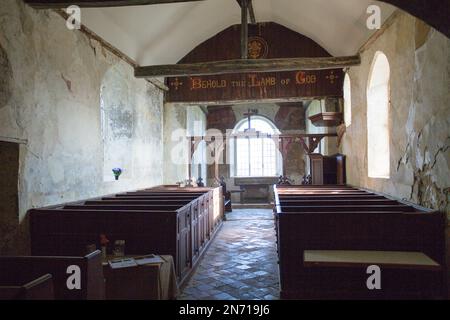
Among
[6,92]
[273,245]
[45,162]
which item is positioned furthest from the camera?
[273,245]

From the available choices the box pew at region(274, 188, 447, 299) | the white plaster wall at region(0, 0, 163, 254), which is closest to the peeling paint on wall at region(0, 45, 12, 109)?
the white plaster wall at region(0, 0, 163, 254)

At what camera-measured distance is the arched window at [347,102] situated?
327 inches

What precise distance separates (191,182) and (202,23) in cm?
414

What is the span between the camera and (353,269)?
3.78 m

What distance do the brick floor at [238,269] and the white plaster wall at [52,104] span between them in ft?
7.41

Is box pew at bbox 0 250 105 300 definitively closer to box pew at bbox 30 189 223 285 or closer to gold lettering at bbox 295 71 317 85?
box pew at bbox 30 189 223 285

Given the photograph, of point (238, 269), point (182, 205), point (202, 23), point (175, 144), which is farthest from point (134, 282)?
point (175, 144)

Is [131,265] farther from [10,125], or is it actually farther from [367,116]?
[367,116]

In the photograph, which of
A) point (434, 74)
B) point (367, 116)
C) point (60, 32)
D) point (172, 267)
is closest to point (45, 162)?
point (60, 32)

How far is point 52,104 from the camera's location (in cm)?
490

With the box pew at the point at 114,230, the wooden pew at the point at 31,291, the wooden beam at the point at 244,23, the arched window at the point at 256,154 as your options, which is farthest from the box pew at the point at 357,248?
the arched window at the point at 256,154

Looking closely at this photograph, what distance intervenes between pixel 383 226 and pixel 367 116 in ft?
11.5

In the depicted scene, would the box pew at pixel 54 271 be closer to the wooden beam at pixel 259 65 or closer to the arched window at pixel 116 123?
the arched window at pixel 116 123

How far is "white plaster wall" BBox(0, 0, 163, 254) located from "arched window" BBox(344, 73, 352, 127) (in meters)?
5.19
